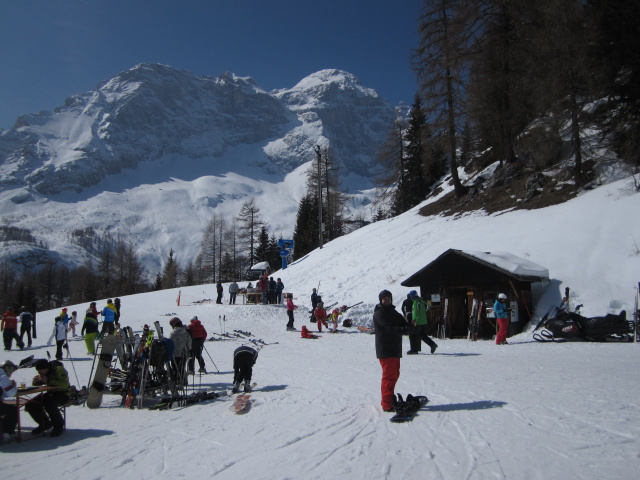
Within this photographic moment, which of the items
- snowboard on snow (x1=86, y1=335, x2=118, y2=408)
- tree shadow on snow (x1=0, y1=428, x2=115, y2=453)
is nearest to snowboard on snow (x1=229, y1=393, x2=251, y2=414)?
tree shadow on snow (x1=0, y1=428, x2=115, y2=453)

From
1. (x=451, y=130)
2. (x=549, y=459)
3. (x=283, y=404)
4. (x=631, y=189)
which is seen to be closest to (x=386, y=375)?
(x=283, y=404)

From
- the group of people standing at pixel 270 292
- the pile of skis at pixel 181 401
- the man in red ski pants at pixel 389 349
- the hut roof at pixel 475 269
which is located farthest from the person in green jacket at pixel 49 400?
the group of people standing at pixel 270 292

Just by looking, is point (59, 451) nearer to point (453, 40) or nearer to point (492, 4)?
point (453, 40)

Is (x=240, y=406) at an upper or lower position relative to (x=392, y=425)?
lower

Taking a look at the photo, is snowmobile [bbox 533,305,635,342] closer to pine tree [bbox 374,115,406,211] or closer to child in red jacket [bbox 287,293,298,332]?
child in red jacket [bbox 287,293,298,332]

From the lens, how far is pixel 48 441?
232 inches

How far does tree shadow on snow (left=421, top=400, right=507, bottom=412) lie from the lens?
6.08 meters

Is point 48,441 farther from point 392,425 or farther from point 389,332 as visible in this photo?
point 389,332

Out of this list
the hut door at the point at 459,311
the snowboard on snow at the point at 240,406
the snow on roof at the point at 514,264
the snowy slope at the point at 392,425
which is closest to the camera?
the snowy slope at the point at 392,425

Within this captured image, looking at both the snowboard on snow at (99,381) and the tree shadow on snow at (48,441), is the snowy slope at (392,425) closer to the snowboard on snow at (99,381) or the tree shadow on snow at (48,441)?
the tree shadow on snow at (48,441)

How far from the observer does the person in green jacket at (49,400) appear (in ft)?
20.1

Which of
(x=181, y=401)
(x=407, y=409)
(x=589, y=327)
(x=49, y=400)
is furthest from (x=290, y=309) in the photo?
(x=407, y=409)

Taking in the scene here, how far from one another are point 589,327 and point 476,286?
15.3ft

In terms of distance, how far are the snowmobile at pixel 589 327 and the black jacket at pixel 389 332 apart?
32.3ft
